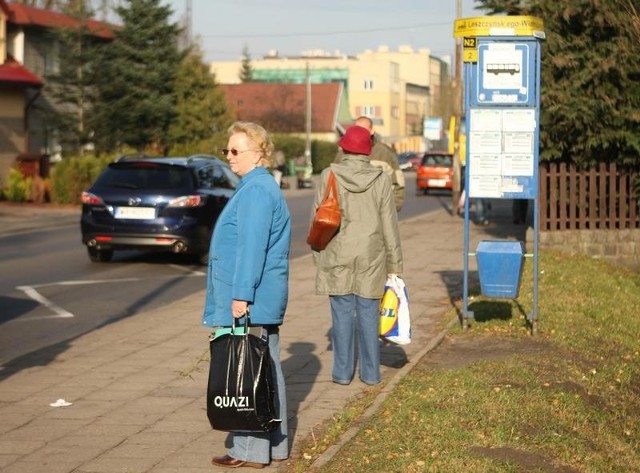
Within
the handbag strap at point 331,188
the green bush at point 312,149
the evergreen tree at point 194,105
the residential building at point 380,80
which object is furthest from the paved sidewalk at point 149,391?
the residential building at point 380,80

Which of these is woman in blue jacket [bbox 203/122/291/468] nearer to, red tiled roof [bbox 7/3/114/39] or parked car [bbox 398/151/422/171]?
red tiled roof [bbox 7/3/114/39]

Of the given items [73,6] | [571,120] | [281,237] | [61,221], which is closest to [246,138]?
[281,237]

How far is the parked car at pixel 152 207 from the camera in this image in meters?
18.5

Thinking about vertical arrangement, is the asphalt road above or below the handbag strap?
below

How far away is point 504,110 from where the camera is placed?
1133cm

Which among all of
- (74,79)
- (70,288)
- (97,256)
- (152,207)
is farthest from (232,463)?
(74,79)

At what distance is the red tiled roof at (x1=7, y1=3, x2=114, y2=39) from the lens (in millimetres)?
46719

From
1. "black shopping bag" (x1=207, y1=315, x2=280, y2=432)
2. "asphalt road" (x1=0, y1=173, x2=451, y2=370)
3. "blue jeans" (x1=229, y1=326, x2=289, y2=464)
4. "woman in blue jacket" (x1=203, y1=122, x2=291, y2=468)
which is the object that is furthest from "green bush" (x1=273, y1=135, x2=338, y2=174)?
"black shopping bag" (x1=207, y1=315, x2=280, y2=432)

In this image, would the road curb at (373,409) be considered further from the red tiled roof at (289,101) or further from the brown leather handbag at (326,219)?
the red tiled roof at (289,101)

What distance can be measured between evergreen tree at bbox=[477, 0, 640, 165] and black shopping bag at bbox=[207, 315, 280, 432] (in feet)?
43.7

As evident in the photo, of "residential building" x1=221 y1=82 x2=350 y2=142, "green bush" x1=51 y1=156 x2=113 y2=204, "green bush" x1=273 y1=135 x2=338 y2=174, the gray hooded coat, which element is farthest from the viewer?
"residential building" x1=221 y1=82 x2=350 y2=142

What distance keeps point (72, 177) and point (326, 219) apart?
93.9 feet

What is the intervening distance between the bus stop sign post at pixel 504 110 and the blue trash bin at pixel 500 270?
20 cm

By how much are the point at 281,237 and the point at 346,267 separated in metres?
2.37
